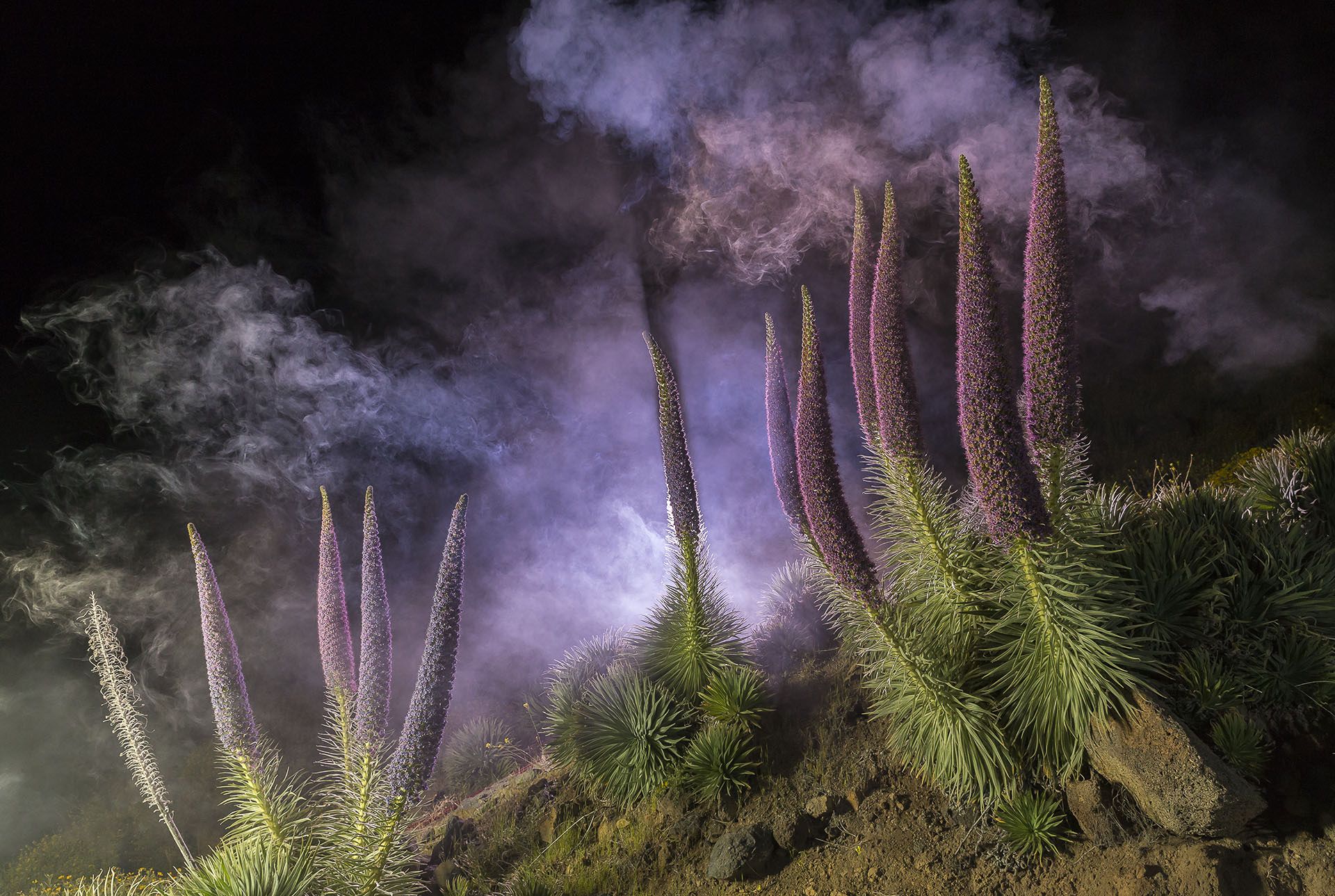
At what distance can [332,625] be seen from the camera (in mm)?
6414

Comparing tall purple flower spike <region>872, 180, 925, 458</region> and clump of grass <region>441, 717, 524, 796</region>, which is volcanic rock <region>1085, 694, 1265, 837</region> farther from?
clump of grass <region>441, 717, 524, 796</region>

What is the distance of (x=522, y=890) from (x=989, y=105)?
9683mm

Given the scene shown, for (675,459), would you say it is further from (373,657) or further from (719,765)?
(373,657)

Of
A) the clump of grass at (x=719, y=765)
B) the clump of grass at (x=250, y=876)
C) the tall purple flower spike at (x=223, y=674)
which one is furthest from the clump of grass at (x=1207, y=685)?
the tall purple flower spike at (x=223, y=674)

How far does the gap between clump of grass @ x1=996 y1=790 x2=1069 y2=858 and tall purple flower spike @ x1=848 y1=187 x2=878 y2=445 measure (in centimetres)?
247

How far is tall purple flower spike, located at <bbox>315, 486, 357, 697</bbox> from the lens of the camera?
642 centimetres

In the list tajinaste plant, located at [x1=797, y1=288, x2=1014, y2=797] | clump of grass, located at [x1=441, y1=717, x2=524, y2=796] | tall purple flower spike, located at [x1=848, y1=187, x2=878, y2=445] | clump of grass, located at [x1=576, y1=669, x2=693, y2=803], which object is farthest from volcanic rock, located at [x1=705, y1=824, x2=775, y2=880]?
clump of grass, located at [x1=441, y1=717, x2=524, y2=796]

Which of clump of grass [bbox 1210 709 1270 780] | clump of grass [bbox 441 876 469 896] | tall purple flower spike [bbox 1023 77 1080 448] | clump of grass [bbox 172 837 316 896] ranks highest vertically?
tall purple flower spike [bbox 1023 77 1080 448]

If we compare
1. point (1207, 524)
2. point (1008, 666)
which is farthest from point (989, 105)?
point (1008, 666)

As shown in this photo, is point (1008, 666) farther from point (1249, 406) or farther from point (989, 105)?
point (989, 105)

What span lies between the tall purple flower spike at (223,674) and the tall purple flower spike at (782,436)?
4.60 meters

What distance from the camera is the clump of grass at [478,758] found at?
9078mm

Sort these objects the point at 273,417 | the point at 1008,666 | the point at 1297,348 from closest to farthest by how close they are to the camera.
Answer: the point at 1008,666 < the point at 1297,348 < the point at 273,417

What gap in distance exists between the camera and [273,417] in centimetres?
1100
